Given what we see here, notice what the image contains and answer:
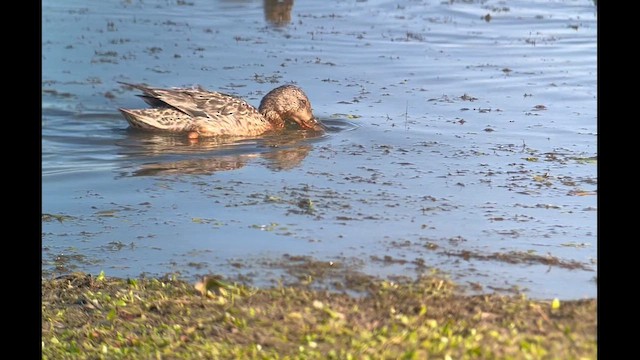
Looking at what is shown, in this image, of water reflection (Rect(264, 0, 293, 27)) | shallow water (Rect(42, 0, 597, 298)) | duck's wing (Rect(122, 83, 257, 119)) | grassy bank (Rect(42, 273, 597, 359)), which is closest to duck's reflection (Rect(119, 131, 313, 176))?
shallow water (Rect(42, 0, 597, 298))

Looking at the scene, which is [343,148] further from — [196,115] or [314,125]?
[196,115]

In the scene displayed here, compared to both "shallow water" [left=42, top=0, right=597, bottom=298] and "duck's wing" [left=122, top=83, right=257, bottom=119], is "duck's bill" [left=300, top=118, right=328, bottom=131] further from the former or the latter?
"duck's wing" [left=122, top=83, right=257, bottom=119]

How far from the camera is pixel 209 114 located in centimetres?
1227

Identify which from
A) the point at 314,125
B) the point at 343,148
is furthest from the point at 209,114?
the point at 343,148

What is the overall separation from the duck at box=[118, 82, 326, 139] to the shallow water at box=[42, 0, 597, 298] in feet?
→ 0.73

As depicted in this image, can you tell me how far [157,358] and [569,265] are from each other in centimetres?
274

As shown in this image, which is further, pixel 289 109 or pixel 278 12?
pixel 278 12

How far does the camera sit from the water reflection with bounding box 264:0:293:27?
58.0ft

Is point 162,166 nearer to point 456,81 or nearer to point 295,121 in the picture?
point 295,121

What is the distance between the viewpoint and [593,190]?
30.3 ft

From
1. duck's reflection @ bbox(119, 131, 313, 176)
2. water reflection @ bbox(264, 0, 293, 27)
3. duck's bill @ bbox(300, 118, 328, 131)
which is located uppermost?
water reflection @ bbox(264, 0, 293, 27)

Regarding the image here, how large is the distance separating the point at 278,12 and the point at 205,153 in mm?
7228

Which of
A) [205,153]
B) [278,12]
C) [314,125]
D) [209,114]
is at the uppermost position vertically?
[278,12]

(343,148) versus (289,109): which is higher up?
(289,109)
